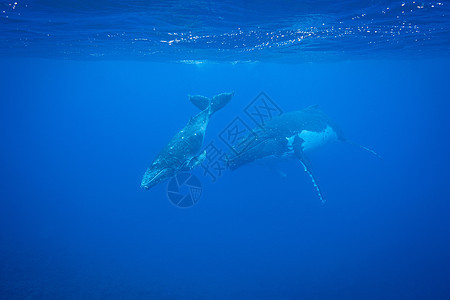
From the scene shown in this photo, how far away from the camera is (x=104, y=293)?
1488 cm

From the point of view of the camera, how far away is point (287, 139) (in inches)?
469

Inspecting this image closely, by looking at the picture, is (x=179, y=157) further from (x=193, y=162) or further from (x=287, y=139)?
(x=287, y=139)

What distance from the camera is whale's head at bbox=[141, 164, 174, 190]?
5.37m

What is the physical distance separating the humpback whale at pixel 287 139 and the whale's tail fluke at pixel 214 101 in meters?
1.92

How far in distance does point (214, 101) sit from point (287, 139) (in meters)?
3.76

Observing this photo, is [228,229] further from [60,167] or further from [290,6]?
[60,167]

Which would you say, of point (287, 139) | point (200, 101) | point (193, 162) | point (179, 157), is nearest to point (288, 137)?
point (287, 139)

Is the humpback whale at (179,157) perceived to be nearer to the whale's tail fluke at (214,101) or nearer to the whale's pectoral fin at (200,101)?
the whale's tail fluke at (214,101)


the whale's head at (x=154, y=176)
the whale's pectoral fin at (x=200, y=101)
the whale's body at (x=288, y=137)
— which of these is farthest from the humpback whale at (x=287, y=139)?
the whale's head at (x=154, y=176)

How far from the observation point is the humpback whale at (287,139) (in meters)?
10.8

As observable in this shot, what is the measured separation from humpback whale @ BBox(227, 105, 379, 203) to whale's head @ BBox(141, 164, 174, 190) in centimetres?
496

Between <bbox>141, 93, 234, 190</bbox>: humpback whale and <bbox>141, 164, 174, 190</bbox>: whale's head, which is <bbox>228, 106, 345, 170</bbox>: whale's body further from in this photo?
<bbox>141, 164, 174, 190</bbox>: whale's head

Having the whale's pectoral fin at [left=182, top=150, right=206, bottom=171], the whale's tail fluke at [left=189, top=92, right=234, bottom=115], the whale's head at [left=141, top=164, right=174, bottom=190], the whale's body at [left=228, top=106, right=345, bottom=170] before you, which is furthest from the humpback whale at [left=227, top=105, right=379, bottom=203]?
the whale's head at [left=141, top=164, right=174, bottom=190]

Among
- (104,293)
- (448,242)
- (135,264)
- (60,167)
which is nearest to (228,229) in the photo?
(135,264)
